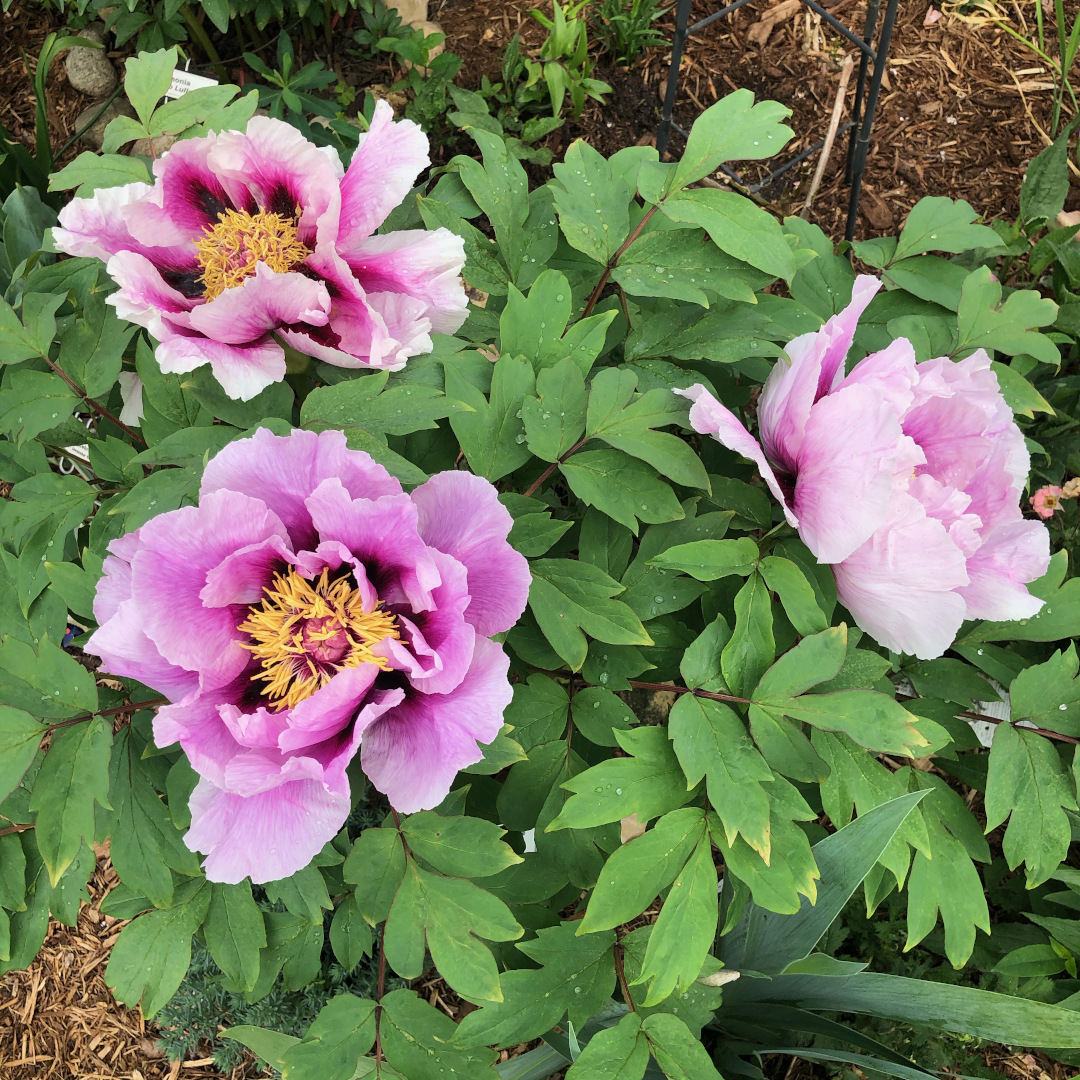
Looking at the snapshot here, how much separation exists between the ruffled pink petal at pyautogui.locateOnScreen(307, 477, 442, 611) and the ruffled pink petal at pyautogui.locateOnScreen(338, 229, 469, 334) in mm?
256

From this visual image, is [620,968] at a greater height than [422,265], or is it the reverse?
[422,265]

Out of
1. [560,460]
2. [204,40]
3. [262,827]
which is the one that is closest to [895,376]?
[560,460]

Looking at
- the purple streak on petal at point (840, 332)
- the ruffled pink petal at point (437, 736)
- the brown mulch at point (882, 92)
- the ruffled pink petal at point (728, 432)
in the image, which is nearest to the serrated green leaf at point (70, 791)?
the ruffled pink petal at point (437, 736)

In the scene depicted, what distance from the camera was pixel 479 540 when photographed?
77cm

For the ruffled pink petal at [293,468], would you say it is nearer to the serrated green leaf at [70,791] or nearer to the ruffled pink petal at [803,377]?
the serrated green leaf at [70,791]

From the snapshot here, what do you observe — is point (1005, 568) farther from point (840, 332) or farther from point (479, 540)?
point (479, 540)

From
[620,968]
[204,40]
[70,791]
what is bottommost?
[620,968]

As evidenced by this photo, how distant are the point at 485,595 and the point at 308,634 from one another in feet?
0.49

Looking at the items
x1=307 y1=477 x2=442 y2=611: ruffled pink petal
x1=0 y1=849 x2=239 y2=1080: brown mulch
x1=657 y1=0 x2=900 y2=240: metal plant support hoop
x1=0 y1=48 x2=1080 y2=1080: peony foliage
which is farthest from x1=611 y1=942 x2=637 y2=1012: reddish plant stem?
x1=657 y1=0 x2=900 y2=240: metal plant support hoop

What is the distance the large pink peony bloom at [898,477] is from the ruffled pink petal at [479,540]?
0.22m

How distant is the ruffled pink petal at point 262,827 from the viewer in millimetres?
755

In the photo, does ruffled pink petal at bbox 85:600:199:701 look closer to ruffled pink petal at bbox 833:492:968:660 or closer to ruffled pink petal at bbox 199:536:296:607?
ruffled pink petal at bbox 199:536:296:607

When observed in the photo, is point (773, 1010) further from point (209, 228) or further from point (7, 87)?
point (7, 87)

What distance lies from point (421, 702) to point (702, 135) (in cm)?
64
